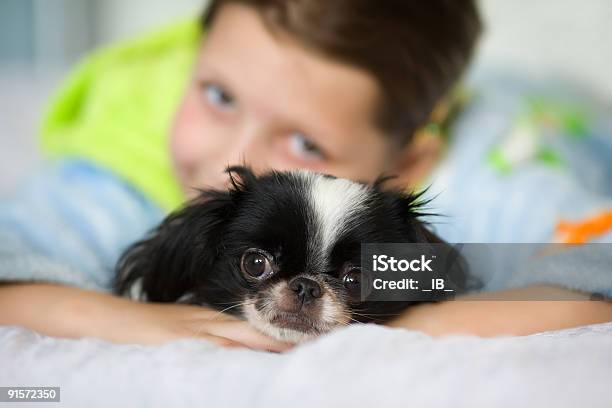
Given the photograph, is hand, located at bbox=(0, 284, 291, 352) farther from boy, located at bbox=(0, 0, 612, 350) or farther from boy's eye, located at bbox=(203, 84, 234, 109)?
boy's eye, located at bbox=(203, 84, 234, 109)

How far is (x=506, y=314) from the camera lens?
677 millimetres

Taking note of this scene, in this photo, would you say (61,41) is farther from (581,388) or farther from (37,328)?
(581,388)

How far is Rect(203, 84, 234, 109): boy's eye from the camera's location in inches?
44.2

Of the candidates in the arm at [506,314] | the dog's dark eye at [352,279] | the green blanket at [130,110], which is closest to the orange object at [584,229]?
the arm at [506,314]

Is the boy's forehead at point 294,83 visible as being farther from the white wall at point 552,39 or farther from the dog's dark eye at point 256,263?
the white wall at point 552,39

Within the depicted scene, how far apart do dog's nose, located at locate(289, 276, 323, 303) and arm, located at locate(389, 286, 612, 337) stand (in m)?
0.10

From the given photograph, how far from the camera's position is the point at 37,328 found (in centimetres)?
74

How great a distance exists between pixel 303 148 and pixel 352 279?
0.42 meters

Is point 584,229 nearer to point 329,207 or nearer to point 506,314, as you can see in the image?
point 506,314

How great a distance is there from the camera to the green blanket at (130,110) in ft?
4.90

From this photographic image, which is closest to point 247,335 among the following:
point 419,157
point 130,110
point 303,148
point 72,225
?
point 303,148

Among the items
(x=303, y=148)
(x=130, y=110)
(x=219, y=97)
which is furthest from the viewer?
(x=130, y=110)

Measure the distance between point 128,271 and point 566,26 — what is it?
1915 millimetres

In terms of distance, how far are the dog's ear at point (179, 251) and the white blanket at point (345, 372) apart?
0.12 meters
